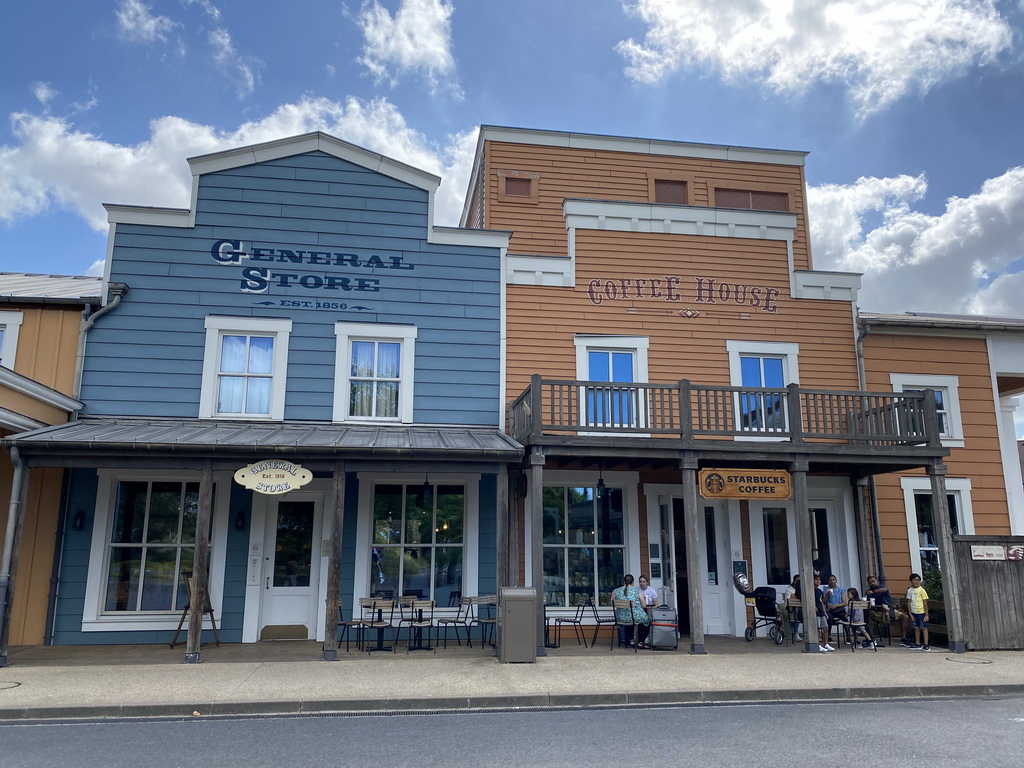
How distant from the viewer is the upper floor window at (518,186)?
15.3 meters

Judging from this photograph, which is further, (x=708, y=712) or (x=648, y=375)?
(x=648, y=375)

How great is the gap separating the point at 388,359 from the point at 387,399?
2.32 feet

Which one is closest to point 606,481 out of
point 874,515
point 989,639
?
point 874,515

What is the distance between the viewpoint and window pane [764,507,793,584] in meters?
14.1

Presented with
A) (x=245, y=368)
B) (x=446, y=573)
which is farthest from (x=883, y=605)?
(x=245, y=368)

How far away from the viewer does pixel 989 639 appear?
467 inches

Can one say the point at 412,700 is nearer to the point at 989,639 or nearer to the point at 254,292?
the point at 254,292

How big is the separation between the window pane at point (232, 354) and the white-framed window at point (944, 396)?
475 inches

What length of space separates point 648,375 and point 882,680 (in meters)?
6.32

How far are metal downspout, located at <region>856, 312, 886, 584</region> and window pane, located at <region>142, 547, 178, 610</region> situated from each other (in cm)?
1199

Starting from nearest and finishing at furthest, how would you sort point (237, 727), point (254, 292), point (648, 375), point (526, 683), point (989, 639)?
point (237, 727)
point (526, 683)
point (989, 639)
point (254, 292)
point (648, 375)

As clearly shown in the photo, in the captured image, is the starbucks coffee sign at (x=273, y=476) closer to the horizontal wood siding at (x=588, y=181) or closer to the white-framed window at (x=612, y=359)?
the white-framed window at (x=612, y=359)

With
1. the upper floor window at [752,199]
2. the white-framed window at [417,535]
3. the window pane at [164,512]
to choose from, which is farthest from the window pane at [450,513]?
the upper floor window at [752,199]

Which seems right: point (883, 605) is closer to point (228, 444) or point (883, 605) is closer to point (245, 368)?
point (228, 444)
